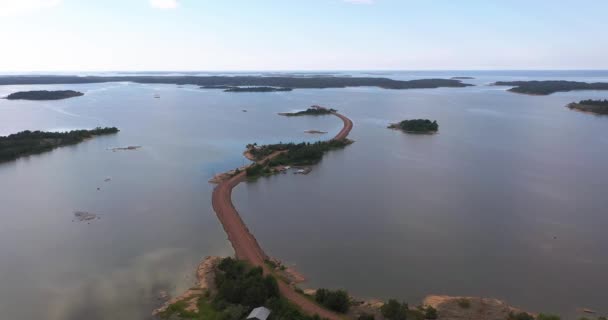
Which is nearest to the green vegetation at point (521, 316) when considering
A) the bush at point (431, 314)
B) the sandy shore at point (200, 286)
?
the bush at point (431, 314)

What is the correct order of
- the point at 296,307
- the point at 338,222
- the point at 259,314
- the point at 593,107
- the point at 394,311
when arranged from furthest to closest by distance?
1. the point at 593,107
2. the point at 338,222
3. the point at 296,307
4. the point at 394,311
5. the point at 259,314

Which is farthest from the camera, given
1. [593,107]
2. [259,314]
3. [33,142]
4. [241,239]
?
[593,107]

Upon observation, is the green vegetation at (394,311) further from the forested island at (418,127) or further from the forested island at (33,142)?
the forested island at (418,127)

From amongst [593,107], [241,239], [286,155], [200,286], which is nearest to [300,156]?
[286,155]

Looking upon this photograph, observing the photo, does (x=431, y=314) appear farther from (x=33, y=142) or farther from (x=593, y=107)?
(x=593, y=107)

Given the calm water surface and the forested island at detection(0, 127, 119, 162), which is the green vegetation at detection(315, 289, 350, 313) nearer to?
the calm water surface
